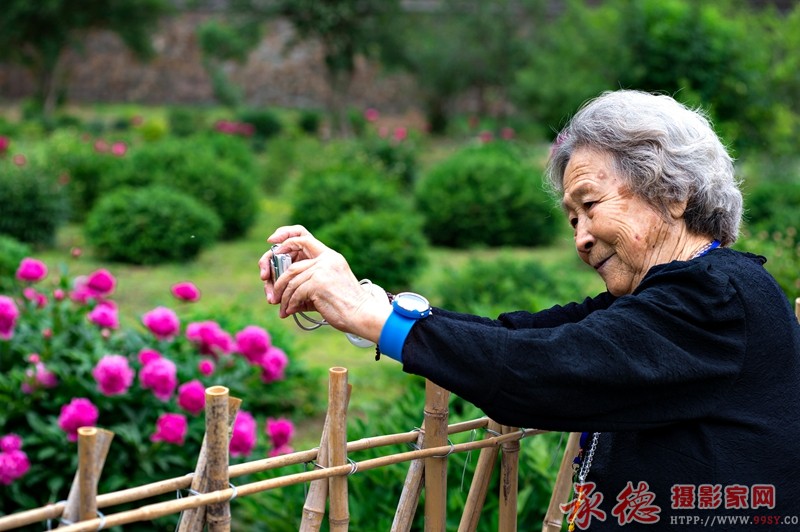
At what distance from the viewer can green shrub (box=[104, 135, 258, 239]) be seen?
9758mm

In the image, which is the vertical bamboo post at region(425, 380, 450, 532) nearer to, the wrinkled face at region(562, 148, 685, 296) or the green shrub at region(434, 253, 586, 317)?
the wrinkled face at region(562, 148, 685, 296)

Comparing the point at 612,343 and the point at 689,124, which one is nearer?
the point at 612,343

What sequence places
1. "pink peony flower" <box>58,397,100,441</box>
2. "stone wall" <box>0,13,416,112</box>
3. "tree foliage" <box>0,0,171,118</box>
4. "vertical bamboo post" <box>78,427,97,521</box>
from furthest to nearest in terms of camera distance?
"stone wall" <box>0,13,416,112</box>, "tree foliage" <box>0,0,171,118</box>, "pink peony flower" <box>58,397,100,441</box>, "vertical bamboo post" <box>78,427,97,521</box>

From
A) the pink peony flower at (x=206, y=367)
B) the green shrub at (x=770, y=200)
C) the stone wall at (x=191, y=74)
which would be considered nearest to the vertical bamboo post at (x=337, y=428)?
the pink peony flower at (x=206, y=367)

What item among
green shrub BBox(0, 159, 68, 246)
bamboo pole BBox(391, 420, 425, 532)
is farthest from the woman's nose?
green shrub BBox(0, 159, 68, 246)

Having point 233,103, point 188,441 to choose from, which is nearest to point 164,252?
point 188,441

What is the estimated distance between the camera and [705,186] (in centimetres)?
180

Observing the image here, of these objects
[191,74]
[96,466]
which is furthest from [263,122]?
[96,466]

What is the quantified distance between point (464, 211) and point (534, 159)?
3.53 m

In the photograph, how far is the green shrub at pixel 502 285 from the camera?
571 centimetres

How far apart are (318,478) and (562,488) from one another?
2.54 feet

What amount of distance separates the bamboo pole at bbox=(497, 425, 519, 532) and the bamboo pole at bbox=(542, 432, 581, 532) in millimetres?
122

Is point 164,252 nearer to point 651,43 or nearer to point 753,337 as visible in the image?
point 651,43

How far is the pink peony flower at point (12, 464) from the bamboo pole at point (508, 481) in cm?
151
